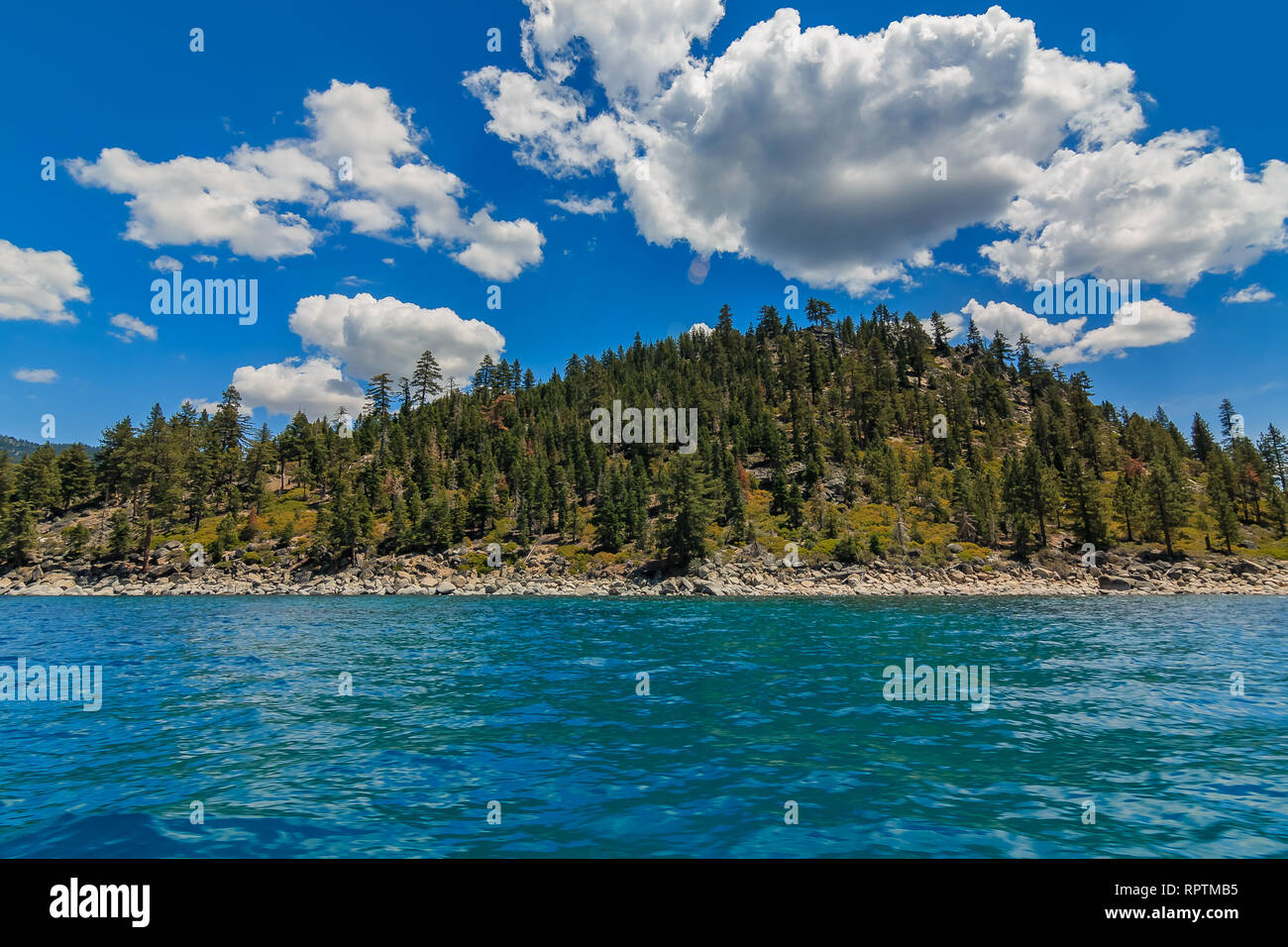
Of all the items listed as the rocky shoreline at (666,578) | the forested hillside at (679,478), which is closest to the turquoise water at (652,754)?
the rocky shoreline at (666,578)

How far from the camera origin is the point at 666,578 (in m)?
86.9

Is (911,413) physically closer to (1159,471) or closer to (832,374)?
(832,374)

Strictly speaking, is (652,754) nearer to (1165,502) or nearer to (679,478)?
(679,478)

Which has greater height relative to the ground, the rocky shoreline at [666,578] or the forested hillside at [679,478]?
the forested hillside at [679,478]

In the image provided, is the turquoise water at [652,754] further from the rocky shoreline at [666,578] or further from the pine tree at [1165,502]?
the pine tree at [1165,502]

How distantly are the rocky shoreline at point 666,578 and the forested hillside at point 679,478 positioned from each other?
12.8 ft

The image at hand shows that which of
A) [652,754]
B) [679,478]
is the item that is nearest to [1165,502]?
[679,478]

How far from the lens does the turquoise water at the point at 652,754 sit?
9.27 m

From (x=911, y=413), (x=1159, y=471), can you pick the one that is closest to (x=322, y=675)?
(x=1159, y=471)

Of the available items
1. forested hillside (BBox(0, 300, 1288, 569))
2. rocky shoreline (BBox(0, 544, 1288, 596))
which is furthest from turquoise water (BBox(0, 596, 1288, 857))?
forested hillside (BBox(0, 300, 1288, 569))

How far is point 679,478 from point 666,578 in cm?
1595
